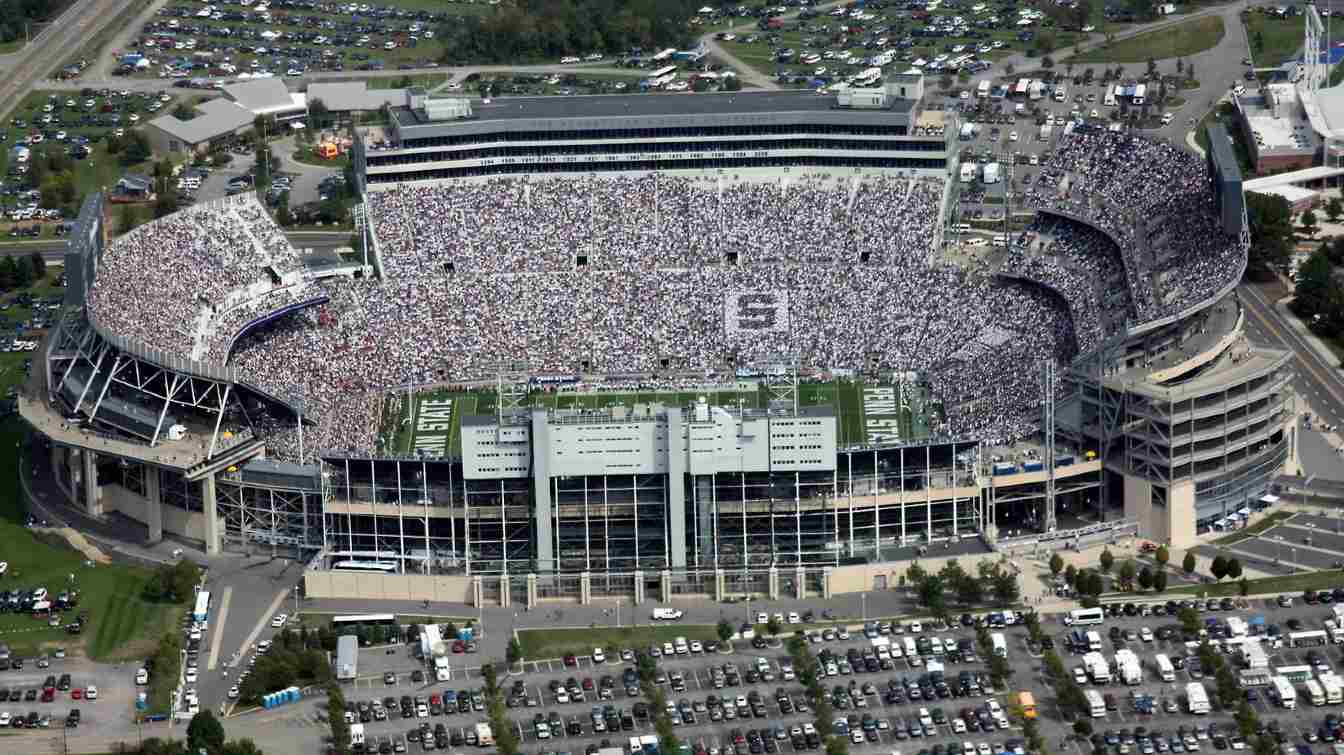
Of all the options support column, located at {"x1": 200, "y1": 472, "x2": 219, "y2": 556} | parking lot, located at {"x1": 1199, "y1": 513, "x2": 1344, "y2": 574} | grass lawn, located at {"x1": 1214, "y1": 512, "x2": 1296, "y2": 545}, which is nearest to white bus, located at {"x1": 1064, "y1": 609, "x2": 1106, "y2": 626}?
parking lot, located at {"x1": 1199, "y1": 513, "x2": 1344, "y2": 574}

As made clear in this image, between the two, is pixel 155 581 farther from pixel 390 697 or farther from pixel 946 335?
pixel 946 335

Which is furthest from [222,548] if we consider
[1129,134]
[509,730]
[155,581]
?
[1129,134]

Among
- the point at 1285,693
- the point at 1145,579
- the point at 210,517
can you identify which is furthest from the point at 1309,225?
the point at 210,517

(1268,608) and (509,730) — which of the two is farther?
(1268,608)

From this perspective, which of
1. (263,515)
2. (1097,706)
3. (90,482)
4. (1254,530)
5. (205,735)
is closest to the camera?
(205,735)

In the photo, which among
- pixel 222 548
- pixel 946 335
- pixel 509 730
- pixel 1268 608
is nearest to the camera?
pixel 509 730

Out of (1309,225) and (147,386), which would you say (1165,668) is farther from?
(1309,225)

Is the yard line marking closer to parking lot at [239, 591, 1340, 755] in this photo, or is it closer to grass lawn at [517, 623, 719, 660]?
parking lot at [239, 591, 1340, 755]

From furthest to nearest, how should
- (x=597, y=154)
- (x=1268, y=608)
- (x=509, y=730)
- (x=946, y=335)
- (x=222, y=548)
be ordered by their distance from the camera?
(x=597, y=154) < (x=946, y=335) < (x=222, y=548) < (x=1268, y=608) < (x=509, y=730)
